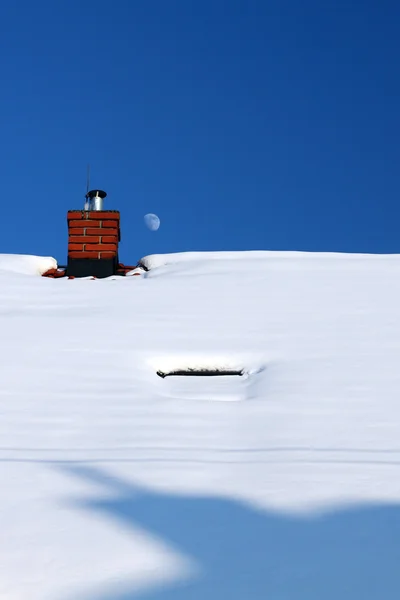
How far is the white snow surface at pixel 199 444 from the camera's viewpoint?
1.61m

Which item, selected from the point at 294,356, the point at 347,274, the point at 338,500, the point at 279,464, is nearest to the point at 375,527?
the point at 338,500

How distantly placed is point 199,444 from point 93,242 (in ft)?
13.2

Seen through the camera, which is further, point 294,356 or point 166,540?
point 294,356

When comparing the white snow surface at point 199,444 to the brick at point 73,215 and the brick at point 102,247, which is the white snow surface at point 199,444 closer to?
the brick at point 102,247

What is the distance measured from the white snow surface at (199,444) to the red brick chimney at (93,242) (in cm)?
142

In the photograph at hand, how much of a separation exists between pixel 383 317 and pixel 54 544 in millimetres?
2714

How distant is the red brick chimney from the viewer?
5.96m

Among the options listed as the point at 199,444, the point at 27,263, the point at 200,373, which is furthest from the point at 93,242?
the point at 199,444

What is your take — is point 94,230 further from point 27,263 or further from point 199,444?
point 199,444

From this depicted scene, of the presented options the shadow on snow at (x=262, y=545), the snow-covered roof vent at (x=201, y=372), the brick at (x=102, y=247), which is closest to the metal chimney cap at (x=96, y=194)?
the brick at (x=102, y=247)

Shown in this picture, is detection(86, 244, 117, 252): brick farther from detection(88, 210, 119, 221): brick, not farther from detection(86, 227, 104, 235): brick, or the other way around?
detection(88, 210, 119, 221): brick

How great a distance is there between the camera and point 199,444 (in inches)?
91.1

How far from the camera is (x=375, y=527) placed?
180 cm

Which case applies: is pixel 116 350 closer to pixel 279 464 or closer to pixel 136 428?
pixel 136 428
